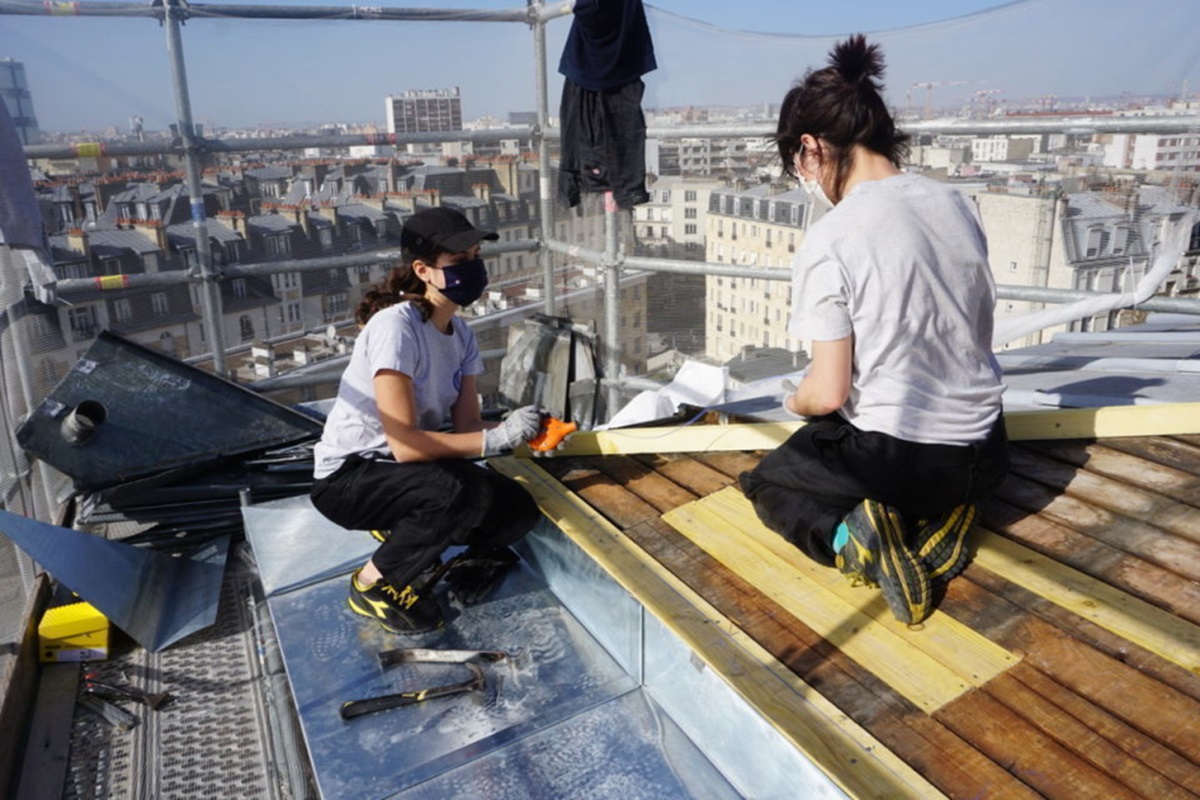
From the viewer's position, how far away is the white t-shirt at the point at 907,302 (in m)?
1.96

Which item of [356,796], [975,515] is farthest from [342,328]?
[975,515]

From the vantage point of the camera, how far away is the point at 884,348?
201 centimetres

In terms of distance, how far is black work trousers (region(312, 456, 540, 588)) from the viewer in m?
2.48

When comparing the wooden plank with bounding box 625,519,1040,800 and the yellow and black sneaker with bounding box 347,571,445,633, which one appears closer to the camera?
the wooden plank with bounding box 625,519,1040,800

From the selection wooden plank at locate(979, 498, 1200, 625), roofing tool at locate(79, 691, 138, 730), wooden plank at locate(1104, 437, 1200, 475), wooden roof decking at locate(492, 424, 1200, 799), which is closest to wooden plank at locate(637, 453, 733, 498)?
wooden roof decking at locate(492, 424, 1200, 799)

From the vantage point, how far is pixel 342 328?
499 centimetres

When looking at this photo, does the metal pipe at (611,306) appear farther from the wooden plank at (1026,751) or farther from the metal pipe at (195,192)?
the wooden plank at (1026,751)

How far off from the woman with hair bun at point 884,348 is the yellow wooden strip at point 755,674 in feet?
1.21

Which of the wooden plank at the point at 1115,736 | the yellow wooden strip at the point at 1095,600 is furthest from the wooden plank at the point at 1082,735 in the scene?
the yellow wooden strip at the point at 1095,600

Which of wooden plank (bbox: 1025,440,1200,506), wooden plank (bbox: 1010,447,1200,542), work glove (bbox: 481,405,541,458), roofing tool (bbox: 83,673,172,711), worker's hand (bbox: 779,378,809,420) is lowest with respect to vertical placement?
roofing tool (bbox: 83,673,172,711)

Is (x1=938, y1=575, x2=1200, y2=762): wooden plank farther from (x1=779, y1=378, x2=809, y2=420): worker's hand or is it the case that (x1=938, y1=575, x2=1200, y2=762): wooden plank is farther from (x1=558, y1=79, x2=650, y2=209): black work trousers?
(x1=558, y1=79, x2=650, y2=209): black work trousers

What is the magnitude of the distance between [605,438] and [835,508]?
1121 millimetres

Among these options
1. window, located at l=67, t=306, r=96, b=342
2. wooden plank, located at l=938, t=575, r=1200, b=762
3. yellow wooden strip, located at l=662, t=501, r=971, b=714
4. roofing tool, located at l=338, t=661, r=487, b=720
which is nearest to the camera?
wooden plank, located at l=938, t=575, r=1200, b=762

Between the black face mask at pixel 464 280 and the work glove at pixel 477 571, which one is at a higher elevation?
the black face mask at pixel 464 280
